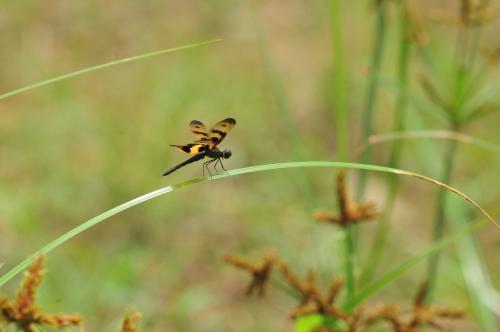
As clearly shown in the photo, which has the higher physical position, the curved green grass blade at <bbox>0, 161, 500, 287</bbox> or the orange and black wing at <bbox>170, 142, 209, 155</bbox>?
the orange and black wing at <bbox>170, 142, 209, 155</bbox>

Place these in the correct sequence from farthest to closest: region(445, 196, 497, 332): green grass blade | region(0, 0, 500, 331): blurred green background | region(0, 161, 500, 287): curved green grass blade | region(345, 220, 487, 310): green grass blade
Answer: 1. region(0, 0, 500, 331): blurred green background
2. region(445, 196, 497, 332): green grass blade
3. region(345, 220, 487, 310): green grass blade
4. region(0, 161, 500, 287): curved green grass blade

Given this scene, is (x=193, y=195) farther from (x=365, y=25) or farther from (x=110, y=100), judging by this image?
(x=365, y=25)

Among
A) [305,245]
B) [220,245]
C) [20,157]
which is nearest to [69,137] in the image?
[20,157]

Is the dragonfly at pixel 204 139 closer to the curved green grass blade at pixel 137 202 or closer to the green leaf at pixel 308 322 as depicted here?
the curved green grass blade at pixel 137 202

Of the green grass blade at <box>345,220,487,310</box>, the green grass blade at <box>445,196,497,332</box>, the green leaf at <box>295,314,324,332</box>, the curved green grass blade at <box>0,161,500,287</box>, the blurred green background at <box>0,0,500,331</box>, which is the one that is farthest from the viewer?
the blurred green background at <box>0,0,500,331</box>

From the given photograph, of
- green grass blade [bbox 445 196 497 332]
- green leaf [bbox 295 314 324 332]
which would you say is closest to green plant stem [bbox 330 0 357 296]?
green leaf [bbox 295 314 324 332]

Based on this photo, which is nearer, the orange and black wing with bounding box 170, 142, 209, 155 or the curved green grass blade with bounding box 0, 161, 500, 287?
the curved green grass blade with bounding box 0, 161, 500, 287

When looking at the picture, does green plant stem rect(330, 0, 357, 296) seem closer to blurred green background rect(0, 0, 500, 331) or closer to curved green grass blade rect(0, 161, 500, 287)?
blurred green background rect(0, 0, 500, 331)
